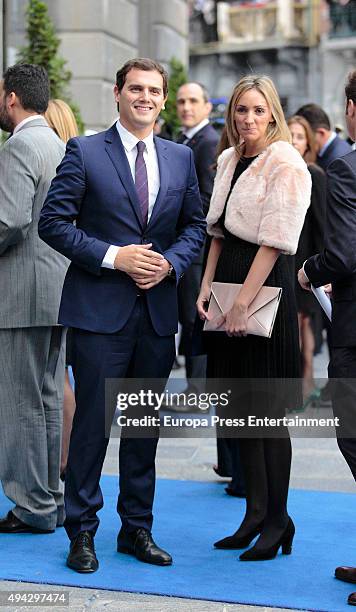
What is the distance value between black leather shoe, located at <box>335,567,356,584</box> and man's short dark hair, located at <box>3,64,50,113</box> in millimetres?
2563

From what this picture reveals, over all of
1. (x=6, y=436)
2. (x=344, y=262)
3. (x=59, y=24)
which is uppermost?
(x=59, y=24)

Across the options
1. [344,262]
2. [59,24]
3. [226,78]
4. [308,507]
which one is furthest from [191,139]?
[226,78]

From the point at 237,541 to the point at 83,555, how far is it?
2.55ft

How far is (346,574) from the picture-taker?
4.70m

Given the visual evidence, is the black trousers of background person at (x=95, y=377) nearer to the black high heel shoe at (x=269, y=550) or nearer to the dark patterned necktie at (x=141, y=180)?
the dark patterned necktie at (x=141, y=180)

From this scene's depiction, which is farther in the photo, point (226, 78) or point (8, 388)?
point (226, 78)

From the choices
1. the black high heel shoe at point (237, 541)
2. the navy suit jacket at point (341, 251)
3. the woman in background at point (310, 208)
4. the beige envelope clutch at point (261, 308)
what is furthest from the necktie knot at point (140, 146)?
the woman in background at point (310, 208)

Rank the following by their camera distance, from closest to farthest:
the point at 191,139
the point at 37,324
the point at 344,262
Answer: the point at 344,262 → the point at 37,324 → the point at 191,139

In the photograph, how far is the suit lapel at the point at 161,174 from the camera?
4.77 metres

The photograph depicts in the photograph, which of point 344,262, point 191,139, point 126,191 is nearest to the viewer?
point 344,262

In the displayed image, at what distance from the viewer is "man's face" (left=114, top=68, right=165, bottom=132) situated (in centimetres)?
473

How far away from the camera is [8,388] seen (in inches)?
211

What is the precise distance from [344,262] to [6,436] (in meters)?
1.99

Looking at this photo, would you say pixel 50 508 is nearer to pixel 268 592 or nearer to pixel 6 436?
pixel 6 436
